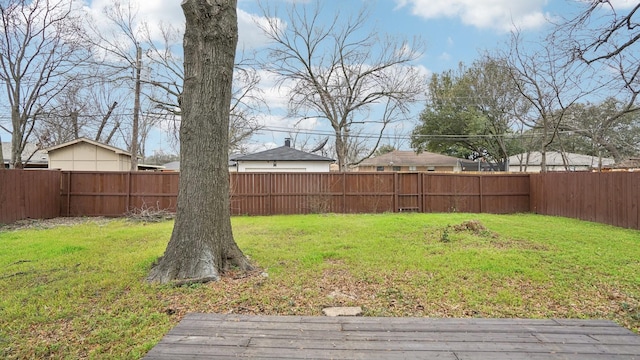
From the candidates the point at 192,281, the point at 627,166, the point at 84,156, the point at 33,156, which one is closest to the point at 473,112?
the point at 627,166

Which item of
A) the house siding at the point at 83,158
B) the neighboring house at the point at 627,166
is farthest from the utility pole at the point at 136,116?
the neighboring house at the point at 627,166

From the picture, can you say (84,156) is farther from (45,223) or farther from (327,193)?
(327,193)

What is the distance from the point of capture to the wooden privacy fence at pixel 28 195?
9.01 metres

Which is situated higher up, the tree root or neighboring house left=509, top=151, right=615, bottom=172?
neighboring house left=509, top=151, right=615, bottom=172

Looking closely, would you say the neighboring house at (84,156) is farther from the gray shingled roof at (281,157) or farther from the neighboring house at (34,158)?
the gray shingled roof at (281,157)

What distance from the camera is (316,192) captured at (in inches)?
478


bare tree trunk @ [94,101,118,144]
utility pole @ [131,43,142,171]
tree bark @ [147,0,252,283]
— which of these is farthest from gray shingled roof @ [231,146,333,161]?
tree bark @ [147,0,252,283]

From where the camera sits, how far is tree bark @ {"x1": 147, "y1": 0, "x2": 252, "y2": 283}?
402 cm

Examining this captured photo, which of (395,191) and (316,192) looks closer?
(316,192)

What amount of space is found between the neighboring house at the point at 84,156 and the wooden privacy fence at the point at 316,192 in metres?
5.26

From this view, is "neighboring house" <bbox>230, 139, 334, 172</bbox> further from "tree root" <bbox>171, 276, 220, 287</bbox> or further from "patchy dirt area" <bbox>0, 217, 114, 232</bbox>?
"tree root" <bbox>171, 276, 220, 287</bbox>

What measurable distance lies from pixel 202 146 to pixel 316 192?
8202 mm

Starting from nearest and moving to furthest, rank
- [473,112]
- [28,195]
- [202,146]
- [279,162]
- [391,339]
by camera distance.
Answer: [391,339] < [202,146] < [28,195] < [279,162] < [473,112]

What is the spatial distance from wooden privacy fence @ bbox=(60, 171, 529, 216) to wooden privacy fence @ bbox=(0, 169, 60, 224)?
0.42m
